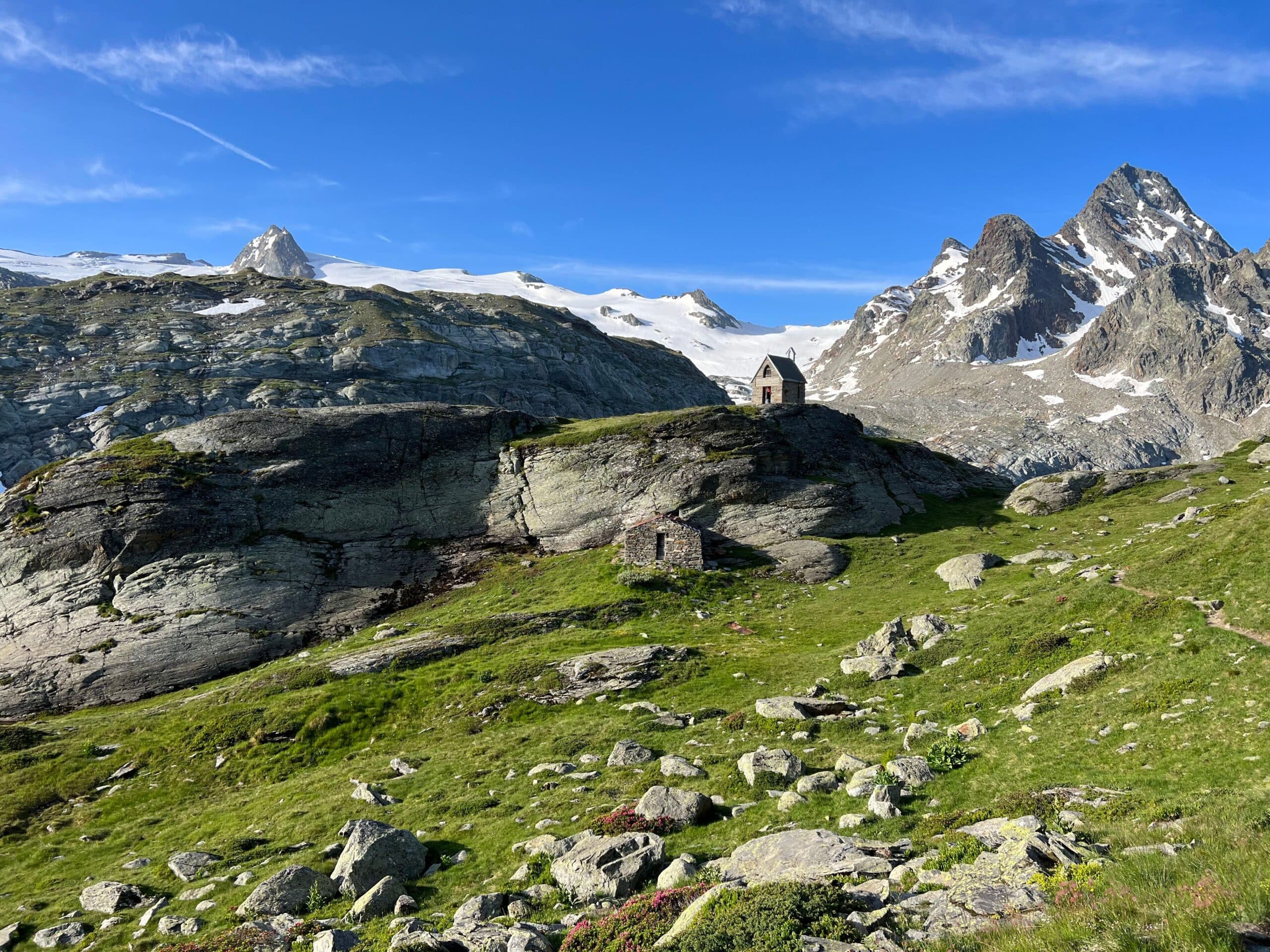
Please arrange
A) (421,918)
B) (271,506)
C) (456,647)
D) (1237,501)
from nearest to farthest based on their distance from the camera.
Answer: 1. (421,918)
2. (456,647)
3. (1237,501)
4. (271,506)

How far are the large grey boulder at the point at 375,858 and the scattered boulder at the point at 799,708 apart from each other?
14.0m

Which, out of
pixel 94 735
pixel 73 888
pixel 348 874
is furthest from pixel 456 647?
pixel 348 874

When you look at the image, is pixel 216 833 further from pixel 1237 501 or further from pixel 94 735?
pixel 1237 501

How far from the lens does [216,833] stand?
25672 mm

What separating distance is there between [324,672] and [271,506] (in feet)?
114

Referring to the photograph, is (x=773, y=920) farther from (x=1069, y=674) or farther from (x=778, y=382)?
(x=778, y=382)

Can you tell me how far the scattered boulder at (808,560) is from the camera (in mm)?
59938

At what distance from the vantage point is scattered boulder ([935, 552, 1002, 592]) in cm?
A: 4856

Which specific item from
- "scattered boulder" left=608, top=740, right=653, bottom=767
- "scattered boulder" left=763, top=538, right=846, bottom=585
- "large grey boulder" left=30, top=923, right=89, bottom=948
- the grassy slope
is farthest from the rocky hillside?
"large grey boulder" left=30, top=923, right=89, bottom=948

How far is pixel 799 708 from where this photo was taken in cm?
2717

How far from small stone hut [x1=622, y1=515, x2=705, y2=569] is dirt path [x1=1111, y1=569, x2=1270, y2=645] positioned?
119 feet

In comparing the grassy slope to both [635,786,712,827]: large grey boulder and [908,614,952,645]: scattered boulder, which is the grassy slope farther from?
[908,614,952,645]: scattered boulder

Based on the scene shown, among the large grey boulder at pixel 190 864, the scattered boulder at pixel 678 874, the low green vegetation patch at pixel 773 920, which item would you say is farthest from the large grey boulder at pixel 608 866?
the large grey boulder at pixel 190 864

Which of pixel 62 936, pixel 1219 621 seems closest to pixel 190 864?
pixel 62 936
